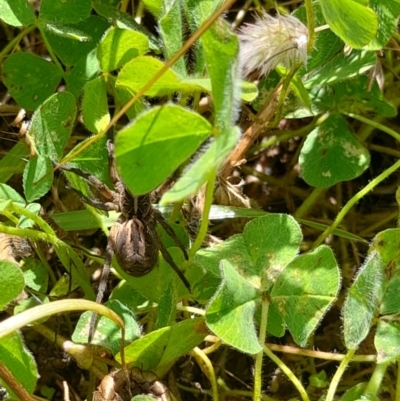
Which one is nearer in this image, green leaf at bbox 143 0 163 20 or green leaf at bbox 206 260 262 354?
green leaf at bbox 206 260 262 354

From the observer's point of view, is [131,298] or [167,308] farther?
[131,298]

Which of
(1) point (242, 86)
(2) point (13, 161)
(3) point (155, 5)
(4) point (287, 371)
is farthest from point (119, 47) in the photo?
(4) point (287, 371)

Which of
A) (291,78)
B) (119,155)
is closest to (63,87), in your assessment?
(291,78)

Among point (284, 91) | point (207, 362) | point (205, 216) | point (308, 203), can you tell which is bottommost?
point (207, 362)

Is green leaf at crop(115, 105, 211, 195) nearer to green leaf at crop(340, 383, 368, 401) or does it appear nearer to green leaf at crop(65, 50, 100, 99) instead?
green leaf at crop(340, 383, 368, 401)

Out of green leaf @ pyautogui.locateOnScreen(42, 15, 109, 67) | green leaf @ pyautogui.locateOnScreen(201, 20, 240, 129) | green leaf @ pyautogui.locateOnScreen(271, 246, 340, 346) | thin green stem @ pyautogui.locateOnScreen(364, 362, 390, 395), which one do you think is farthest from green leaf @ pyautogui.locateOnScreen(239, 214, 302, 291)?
green leaf @ pyautogui.locateOnScreen(42, 15, 109, 67)

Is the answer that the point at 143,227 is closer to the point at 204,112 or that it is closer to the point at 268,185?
the point at 204,112

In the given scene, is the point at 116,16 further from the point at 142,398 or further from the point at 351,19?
the point at 142,398
